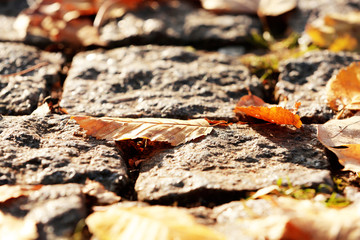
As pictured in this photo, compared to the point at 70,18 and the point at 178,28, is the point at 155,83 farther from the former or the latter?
the point at 70,18

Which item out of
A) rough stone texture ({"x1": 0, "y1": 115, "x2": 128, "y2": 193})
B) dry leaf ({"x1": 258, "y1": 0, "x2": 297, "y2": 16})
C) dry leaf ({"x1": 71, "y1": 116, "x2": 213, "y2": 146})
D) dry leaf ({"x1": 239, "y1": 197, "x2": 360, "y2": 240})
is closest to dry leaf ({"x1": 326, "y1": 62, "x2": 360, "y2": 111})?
dry leaf ({"x1": 71, "y1": 116, "x2": 213, "y2": 146})

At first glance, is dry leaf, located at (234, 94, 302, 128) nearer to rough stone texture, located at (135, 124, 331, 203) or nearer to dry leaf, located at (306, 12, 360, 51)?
rough stone texture, located at (135, 124, 331, 203)

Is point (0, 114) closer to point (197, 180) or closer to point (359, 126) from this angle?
point (197, 180)

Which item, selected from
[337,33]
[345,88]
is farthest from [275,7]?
[345,88]

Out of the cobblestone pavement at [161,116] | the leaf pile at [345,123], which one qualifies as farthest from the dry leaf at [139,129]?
the leaf pile at [345,123]

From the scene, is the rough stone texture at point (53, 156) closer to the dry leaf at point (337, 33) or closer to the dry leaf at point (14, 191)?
the dry leaf at point (14, 191)
